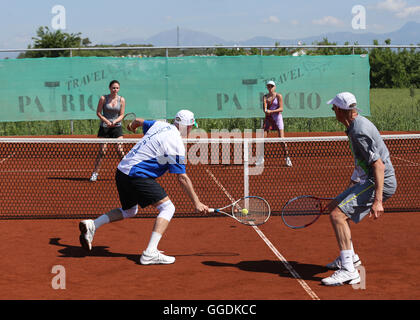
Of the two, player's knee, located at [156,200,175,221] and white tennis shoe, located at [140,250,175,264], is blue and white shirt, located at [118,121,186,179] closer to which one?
player's knee, located at [156,200,175,221]

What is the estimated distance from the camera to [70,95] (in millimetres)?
17156

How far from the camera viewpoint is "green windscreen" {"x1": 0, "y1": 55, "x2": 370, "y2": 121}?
17.2 metres

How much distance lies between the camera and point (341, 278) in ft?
18.1

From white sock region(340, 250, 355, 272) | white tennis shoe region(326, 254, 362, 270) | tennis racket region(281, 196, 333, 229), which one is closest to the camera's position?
white sock region(340, 250, 355, 272)

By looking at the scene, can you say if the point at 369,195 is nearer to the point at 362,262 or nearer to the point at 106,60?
the point at 362,262

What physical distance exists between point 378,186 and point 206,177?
6.46 meters

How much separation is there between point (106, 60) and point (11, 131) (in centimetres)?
357

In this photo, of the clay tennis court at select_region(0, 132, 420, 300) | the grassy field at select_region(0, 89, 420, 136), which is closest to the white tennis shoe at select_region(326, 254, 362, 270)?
the clay tennis court at select_region(0, 132, 420, 300)

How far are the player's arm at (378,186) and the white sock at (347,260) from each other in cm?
47

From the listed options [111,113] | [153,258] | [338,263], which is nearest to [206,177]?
[111,113]

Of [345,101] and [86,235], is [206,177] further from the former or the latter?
Answer: [345,101]

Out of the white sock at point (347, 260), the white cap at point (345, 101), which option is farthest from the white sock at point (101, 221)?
the white cap at point (345, 101)

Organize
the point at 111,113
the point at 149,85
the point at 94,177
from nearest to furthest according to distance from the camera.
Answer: the point at 111,113 → the point at 94,177 → the point at 149,85

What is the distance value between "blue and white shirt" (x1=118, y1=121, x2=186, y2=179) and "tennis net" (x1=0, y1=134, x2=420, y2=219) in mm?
1979
